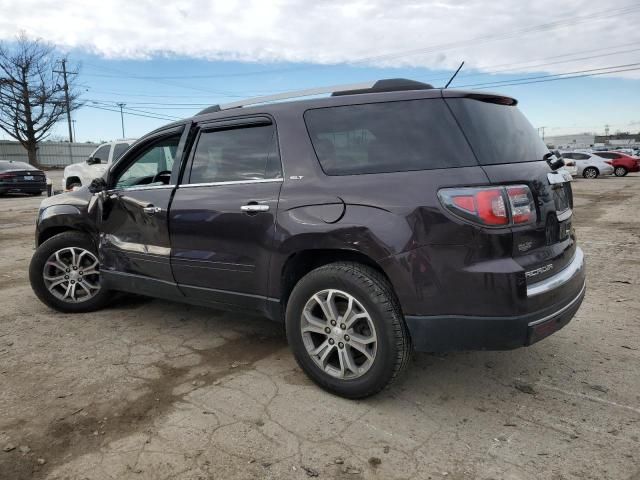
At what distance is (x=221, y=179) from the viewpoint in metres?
3.58


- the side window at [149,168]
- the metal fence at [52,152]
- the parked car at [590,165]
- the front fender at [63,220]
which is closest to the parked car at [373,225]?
the side window at [149,168]

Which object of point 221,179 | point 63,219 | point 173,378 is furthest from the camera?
point 63,219

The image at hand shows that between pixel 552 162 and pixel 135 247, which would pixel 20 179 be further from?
pixel 552 162

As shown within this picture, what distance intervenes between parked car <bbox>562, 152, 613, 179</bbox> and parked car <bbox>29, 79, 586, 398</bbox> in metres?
28.6

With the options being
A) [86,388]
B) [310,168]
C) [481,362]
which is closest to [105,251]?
[86,388]

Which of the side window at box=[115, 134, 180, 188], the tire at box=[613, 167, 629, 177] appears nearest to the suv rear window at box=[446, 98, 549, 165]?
the side window at box=[115, 134, 180, 188]

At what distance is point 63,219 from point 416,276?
3585mm

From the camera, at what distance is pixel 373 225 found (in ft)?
9.11

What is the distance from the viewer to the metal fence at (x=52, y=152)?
45656 mm

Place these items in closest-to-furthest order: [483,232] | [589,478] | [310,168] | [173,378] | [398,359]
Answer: [589,478]
[483,232]
[398,359]
[310,168]
[173,378]

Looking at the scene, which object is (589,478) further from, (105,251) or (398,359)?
(105,251)

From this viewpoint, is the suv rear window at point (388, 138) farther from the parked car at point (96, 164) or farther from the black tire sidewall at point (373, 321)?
the parked car at point (96, 164)

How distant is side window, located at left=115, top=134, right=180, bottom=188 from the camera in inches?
165

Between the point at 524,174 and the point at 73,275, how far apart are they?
13.2 feet
